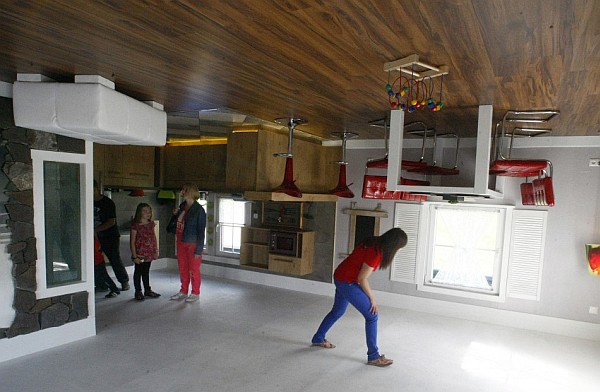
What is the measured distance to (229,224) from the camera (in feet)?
21.8

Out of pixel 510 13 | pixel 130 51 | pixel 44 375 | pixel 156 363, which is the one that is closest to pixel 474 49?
pixel 510 13

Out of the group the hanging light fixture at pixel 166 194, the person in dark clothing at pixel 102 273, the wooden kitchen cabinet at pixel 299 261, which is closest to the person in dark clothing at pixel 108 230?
the person in dark clothing at pixel 102 273

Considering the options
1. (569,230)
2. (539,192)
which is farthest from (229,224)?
(569,230)

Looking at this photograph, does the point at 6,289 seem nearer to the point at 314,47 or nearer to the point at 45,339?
the point at 45,339

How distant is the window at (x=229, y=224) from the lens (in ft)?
21.6

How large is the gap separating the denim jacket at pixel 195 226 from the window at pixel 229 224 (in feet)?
5.57

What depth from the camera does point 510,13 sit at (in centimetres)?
146

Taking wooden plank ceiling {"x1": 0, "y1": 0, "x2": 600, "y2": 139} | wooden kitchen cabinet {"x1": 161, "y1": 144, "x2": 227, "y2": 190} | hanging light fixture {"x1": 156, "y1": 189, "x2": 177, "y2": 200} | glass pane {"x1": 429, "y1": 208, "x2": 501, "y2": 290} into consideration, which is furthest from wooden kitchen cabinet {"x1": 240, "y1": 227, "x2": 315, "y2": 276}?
wooden plank ceiling {"x1": 0, "y1": 0, "x2": 600, "y2": 139}

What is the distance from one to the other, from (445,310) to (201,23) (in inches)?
178

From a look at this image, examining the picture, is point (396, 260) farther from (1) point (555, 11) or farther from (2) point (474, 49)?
(1) point (555, 11)

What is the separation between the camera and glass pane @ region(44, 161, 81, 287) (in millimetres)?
3236

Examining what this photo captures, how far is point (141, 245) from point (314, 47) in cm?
378

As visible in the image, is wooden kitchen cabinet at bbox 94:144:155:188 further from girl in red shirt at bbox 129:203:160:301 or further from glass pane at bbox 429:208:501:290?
glass pane at bbox 429:208:501:290

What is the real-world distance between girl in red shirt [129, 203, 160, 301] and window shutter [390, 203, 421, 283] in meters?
3.23
